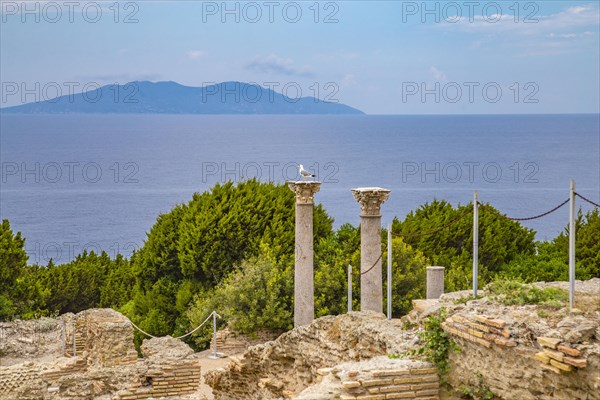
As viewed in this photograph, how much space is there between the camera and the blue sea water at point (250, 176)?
9462 cm

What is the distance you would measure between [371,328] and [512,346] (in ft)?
11.8

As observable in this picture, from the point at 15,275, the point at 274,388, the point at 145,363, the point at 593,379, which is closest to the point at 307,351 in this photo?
the point at 274,388

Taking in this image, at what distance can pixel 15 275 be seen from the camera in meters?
35.8

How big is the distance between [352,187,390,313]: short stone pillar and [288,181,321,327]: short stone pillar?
70.4 inches

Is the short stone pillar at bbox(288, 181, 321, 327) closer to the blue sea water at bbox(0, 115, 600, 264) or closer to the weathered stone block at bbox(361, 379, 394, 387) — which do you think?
the weathered stone block at bbox(361, 379, 394, 387)

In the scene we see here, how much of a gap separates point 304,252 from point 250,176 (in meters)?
113

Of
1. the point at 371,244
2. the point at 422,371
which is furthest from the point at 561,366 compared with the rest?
the point at 371,244

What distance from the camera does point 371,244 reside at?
23094 mm

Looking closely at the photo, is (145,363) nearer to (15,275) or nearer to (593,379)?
(593,379)

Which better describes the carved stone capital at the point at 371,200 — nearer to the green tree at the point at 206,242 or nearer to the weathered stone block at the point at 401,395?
the green tree at the point at 206,242

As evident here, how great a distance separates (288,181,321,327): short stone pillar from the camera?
80.7 ft

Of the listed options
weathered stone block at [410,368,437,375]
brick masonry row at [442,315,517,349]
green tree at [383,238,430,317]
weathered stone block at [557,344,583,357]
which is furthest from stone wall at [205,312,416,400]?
green tree at [383,238,430,317]

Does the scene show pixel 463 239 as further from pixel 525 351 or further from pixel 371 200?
pixel 525 351

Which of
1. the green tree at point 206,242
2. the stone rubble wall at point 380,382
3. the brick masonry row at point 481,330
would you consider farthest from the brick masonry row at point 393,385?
the green tree at point 206,242
